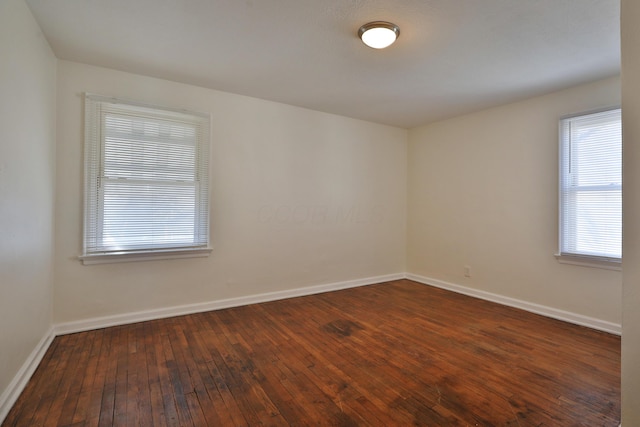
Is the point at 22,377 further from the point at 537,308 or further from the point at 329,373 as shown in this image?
the point at 537,308

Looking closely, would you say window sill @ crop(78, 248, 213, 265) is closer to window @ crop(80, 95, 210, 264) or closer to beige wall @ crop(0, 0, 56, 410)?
window @ crop(80, 95, 210, 264)

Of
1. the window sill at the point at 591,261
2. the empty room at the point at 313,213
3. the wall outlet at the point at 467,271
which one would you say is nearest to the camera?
the empty room at the point at 313,213

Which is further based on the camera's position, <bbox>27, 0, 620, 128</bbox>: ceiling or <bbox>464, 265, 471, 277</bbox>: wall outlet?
<bbox>464, 265, 471, 277</bbox>: wall outlet

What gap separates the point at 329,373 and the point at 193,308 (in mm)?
1958

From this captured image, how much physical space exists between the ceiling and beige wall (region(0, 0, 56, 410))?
0.98 feet

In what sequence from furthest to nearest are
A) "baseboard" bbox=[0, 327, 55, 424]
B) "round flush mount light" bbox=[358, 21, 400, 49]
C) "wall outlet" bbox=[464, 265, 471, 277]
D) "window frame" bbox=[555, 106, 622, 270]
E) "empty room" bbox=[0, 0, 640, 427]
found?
"wall outlet" bbox=[464, 265, 471, 277]
"window frame" bbox=[555, 106, 622, 270]
"round flush mount light" bbox=[358, 21, 400, 49]
"empty room" bbox=[0, 0, 640, 427]
"baseboard" bbox=[0, 327, 55, 424]

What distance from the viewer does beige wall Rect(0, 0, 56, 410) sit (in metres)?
1.83

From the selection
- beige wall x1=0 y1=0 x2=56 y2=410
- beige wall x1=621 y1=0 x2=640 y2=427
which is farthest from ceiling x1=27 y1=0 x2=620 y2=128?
beige wall x1=621 y1=0 x2=640 y2=427

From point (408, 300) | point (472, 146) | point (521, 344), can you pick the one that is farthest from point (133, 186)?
point (472, 146)

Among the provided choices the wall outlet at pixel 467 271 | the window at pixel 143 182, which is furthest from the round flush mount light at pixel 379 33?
the wall outlet at pixel 467 271

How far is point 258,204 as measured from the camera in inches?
153

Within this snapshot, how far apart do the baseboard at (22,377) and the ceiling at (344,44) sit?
248cm

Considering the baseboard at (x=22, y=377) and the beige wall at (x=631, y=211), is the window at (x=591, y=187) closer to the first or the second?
the beige wall at (x=631, y=211)

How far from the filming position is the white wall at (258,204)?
2908mm
